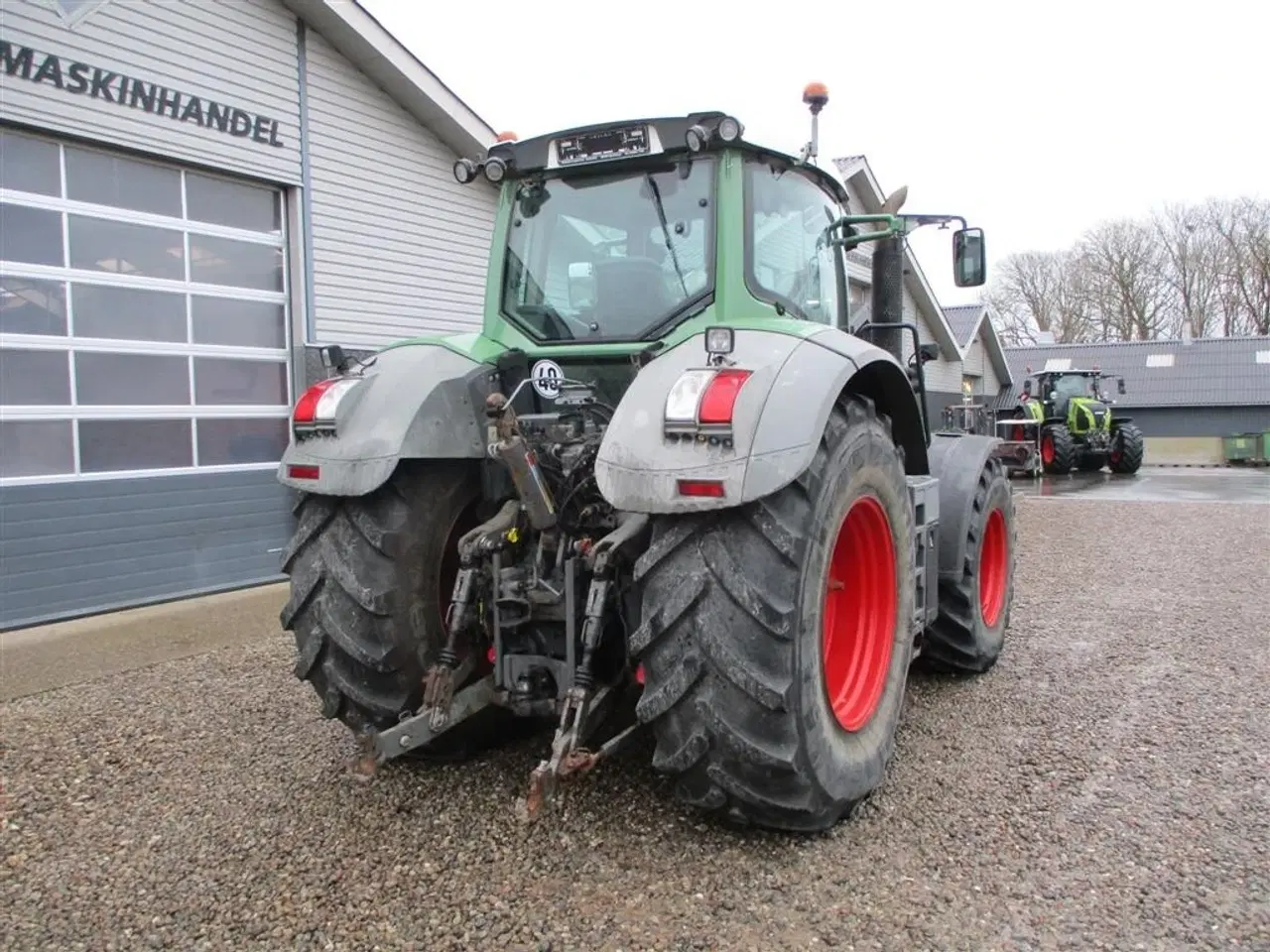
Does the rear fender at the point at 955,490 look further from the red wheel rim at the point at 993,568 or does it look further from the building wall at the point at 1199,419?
the building wall at the point at 1199,419

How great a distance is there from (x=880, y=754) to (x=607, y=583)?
3.80 feet

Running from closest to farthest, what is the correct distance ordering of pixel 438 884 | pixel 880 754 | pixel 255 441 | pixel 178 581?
pixel 438 884 < pixel 880 754 < pixel 178 581 < pixel 255 441

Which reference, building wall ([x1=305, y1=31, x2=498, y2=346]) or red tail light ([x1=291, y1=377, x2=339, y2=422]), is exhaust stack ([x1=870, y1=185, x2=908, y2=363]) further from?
building wall ([x1=305, y1=31, x2=498, y2=346])

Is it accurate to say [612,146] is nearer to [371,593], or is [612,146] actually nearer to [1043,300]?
[371,593]

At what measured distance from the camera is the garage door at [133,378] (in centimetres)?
625

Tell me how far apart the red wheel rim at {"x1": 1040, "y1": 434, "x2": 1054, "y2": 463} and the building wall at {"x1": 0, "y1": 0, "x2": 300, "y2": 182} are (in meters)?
19.1

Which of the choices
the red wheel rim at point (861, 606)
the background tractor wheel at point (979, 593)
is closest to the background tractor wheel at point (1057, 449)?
the background tractor wheel at point (979, 593)

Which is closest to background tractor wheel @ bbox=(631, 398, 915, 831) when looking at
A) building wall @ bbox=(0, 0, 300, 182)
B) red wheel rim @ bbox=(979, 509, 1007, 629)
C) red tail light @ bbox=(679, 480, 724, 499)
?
red tail light @ bbox=(679, 480, 724, 499)

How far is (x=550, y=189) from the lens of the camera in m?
3.85

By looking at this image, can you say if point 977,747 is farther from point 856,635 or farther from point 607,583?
point 607,583

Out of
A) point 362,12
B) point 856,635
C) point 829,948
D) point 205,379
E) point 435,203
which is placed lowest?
point 829,948

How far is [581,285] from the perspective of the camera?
375 centimetres

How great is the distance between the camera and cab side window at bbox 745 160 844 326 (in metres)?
3.54

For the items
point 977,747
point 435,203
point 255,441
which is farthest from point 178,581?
point 977,747
